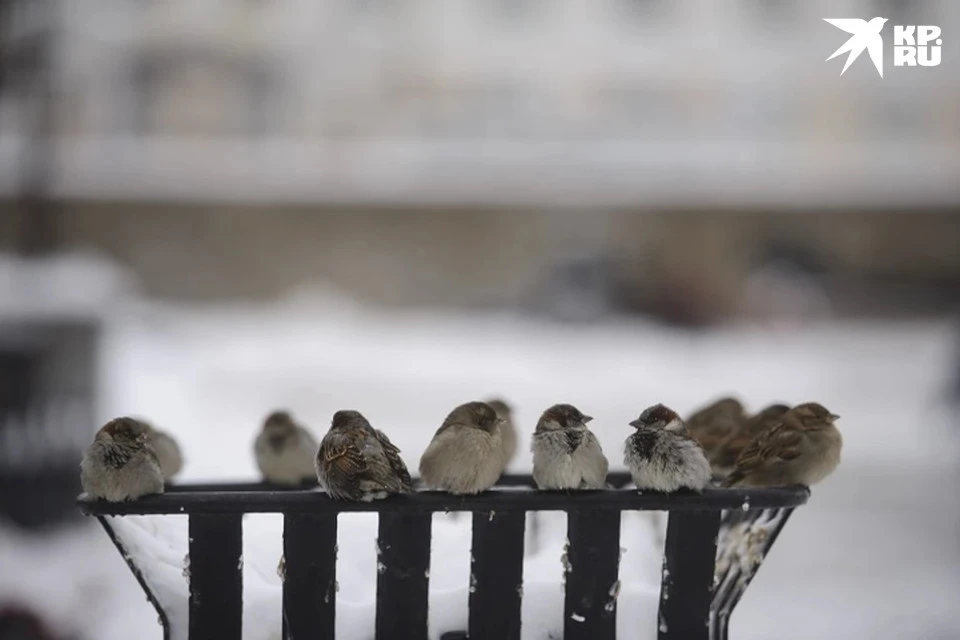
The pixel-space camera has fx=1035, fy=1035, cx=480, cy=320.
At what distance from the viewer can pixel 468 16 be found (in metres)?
7.32

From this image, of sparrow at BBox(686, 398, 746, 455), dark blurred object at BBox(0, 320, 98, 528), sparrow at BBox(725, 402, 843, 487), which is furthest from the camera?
dark blurred object at BBox(0, 320, 98, 528)

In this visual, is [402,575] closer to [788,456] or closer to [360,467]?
[360,467]

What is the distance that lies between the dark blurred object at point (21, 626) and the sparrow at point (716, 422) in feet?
6.40

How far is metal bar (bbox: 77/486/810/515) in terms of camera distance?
4.07ft

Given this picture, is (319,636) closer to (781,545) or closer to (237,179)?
(781,545)

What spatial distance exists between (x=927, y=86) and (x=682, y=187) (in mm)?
1886

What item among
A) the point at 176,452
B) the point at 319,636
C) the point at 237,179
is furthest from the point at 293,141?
the point at 319,636

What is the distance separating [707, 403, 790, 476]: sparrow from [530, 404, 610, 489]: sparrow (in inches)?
14.6

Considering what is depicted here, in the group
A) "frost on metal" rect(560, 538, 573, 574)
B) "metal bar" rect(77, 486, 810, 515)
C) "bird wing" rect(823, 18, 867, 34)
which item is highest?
"bird wing" rect(823, 18, 867, 34)

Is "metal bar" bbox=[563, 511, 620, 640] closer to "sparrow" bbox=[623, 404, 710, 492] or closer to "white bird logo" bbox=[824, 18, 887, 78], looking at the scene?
"sparrow" bbox=[623, 404, 710, 492]

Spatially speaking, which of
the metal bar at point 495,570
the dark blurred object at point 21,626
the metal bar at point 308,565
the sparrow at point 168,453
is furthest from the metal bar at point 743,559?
the dark blurred object at point 21,626

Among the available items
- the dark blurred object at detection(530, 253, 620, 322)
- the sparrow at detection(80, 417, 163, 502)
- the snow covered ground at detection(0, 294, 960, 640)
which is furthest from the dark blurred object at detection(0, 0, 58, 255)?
the sparrow at detection(80, 417, 163, 502)

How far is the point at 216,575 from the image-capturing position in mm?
1261

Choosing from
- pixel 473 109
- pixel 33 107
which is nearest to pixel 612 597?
pixel 473 109
